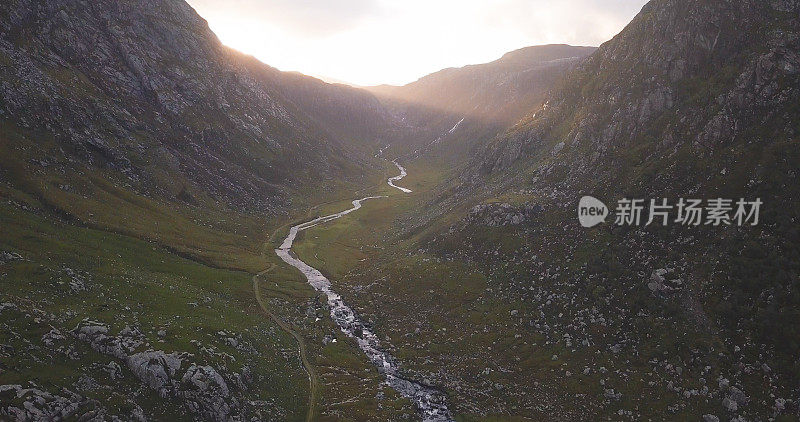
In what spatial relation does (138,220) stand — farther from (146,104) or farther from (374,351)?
(146,104)

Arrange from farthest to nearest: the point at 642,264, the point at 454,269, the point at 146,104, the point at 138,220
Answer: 1. the point at 146,104
2. the point at 138,220
3. the point at 454,269
4. the point at 642,264

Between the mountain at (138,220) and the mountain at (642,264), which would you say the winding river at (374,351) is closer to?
the mountain at (642,264)

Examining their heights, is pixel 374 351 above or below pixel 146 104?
below

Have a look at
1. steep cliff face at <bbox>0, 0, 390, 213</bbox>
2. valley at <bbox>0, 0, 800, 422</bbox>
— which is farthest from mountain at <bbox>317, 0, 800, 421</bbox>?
steep cliff face at <bbox>0, 0, 390, 213</bbox>

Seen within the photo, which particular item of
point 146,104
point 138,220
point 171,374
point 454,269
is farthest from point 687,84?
point 146,104

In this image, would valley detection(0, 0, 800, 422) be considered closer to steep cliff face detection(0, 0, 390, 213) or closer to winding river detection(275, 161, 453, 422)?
winding river detection(275, 161, 453, 422)

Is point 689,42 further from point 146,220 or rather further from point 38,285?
point 146,220

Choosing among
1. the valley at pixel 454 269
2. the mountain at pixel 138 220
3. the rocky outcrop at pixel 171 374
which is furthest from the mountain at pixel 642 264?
the rocky outcrop at pixel 171 374
